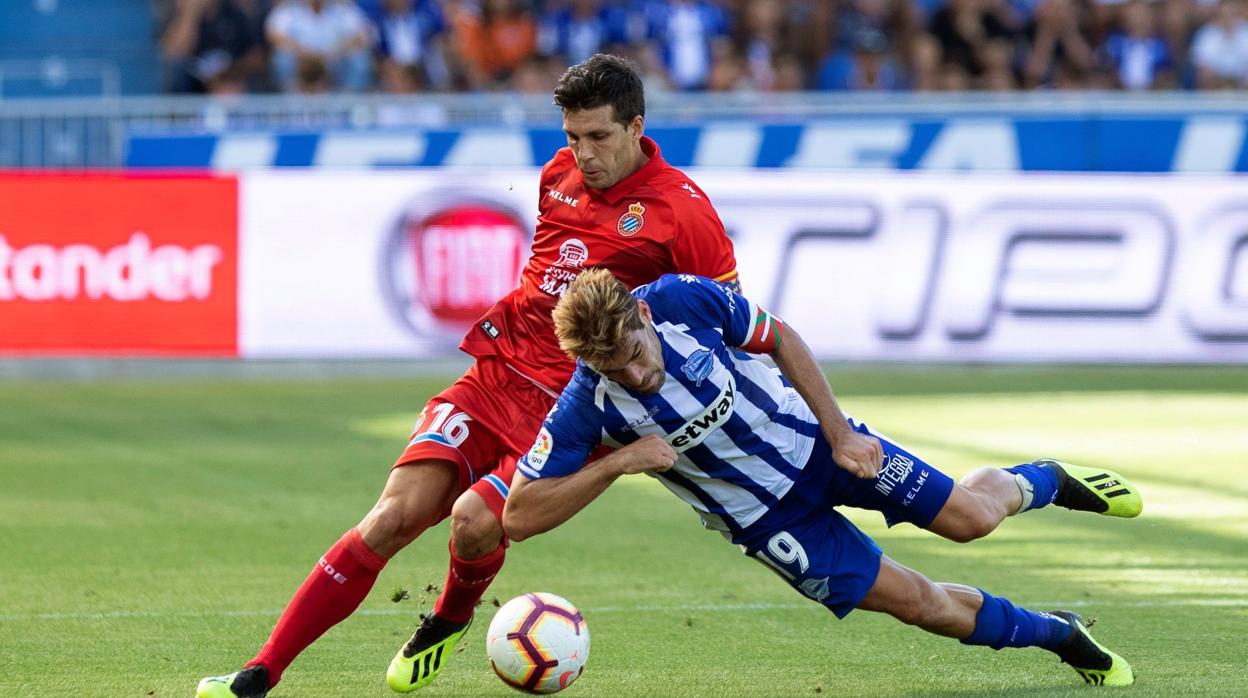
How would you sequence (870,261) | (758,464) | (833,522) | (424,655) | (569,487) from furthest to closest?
(870,261) < (424,655) < (833,522) < (758,464) < (569,487)

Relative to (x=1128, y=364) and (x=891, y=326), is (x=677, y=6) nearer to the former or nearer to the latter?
(x=891, y=326)

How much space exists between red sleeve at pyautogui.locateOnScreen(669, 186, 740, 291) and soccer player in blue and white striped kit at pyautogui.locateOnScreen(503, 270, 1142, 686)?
0.32 metres

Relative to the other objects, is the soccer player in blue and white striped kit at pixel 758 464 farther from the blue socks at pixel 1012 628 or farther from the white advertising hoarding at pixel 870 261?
the white advertising hoarding at pixel 870 261

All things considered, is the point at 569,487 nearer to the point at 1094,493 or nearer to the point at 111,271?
the point at 1094,493

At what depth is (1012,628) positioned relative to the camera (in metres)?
5.21

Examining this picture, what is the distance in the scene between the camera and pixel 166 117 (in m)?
15.0

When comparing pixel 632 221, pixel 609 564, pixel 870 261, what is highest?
pixel 632 221

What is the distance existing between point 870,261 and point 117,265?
595 cm

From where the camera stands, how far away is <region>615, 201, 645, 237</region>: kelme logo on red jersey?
17.8ft

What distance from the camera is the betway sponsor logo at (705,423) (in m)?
4.91

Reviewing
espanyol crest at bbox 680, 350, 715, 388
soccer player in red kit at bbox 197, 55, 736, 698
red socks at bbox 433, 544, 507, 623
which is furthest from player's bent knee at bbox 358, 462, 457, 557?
espanyol crest at bbox 680, 350, 715, 388

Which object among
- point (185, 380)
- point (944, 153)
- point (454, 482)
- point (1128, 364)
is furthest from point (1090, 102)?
point (454, 482)

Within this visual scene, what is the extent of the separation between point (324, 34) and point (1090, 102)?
695 cm

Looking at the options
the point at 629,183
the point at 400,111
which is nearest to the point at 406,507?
the point at 629,183
